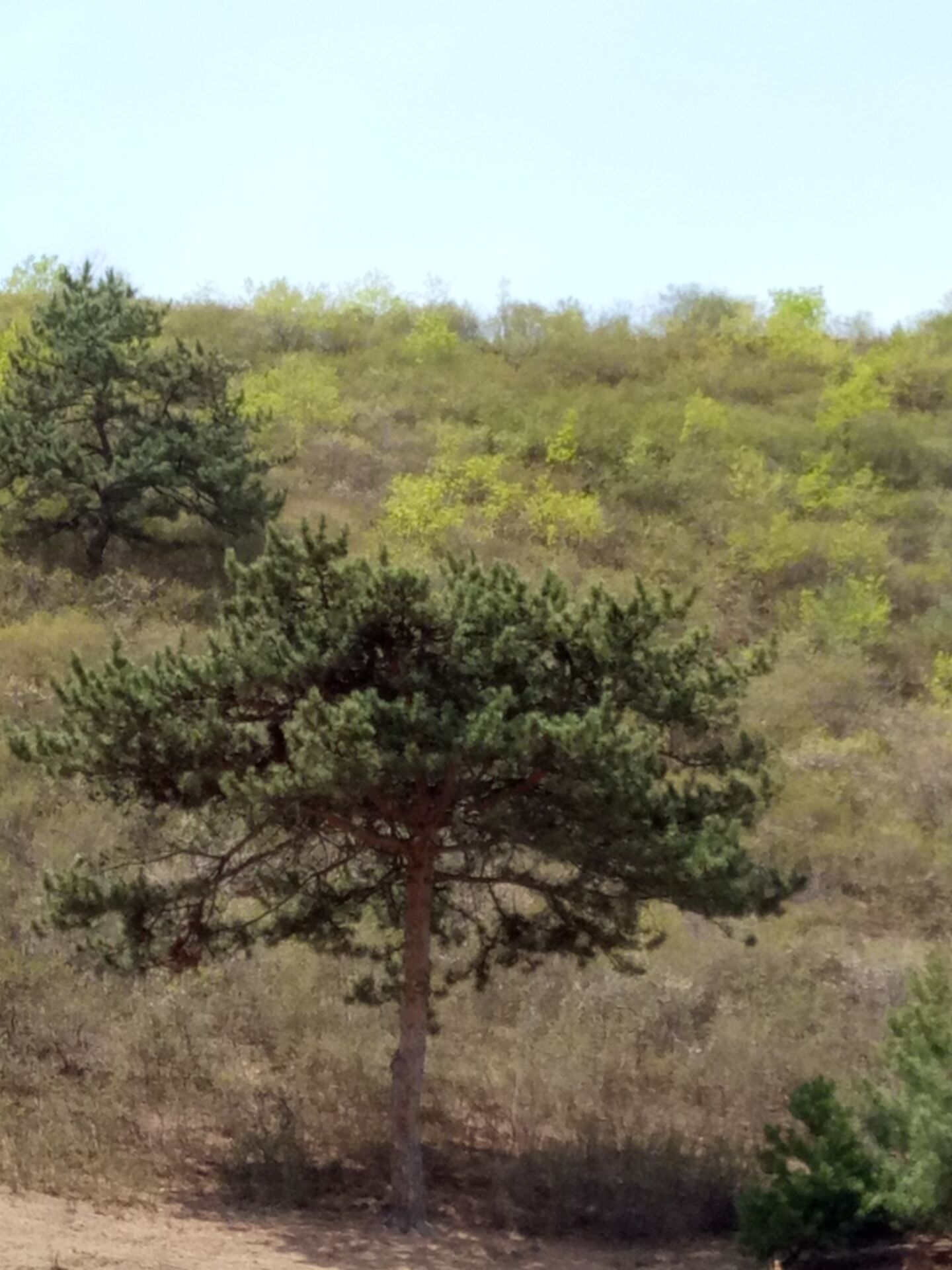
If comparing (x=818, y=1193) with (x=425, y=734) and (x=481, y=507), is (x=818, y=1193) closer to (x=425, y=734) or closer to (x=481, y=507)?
(x=425, y=734)

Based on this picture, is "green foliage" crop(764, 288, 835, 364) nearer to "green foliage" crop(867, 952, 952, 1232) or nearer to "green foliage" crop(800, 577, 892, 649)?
"green foliage" crop(800, 577, 892, 649)

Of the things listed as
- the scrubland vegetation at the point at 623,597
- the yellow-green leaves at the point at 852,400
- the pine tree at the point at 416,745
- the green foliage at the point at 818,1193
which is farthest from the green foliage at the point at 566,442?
the green foliage at the point at 818,1193

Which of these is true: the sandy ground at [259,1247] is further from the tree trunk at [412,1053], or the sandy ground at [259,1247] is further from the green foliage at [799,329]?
the green foliage at [799,329]

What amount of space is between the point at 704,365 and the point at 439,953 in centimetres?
3489

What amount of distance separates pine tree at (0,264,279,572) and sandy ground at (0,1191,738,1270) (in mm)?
17499

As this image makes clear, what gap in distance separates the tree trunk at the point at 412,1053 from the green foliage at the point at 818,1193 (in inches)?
116

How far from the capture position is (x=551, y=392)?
45.1 meters

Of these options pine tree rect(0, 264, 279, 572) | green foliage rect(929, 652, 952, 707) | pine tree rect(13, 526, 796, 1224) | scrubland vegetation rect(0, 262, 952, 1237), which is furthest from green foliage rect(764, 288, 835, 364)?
pine tree rect(13, 526, 796, 1224)

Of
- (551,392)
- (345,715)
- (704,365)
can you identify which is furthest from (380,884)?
(704,365)

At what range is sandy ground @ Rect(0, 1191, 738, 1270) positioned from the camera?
33.4ft

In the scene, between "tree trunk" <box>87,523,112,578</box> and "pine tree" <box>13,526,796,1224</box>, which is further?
"tree trunk" <box>87,523,112,578</box>

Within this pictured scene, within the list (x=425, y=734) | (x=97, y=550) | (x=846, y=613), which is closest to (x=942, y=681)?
(x=846, y=613)

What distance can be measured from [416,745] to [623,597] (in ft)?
69.1

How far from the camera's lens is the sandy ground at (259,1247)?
10.2m
